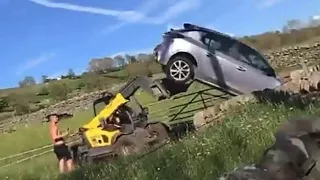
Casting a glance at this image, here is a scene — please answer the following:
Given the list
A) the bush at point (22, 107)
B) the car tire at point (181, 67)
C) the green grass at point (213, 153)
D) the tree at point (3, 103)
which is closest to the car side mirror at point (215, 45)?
the car tire at point (181, 67)

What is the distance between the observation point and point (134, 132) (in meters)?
13.8

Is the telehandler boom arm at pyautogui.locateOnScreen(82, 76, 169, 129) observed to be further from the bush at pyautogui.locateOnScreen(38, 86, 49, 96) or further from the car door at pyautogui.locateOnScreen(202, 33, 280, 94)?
the bush at pyautogui.locateOnScreen(38, 86, 49, 96)

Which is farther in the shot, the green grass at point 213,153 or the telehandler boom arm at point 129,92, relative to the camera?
the telehandler boom arm at point 129,92

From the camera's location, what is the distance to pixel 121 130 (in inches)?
554

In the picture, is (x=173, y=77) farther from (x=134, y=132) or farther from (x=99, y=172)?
(x=99, y=172)

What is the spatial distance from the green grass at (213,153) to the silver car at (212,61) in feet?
17.9

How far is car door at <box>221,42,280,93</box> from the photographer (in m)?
15.2

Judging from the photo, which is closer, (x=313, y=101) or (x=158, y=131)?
(x=313, y=101)

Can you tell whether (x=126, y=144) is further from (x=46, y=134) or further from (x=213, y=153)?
(x=46, y=134)

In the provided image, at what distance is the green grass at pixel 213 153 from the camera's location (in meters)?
6.99

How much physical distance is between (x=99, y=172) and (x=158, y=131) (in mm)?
4904

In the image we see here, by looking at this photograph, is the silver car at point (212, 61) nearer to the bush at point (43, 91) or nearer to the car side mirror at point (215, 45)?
the car side mirror at point (215, 45)

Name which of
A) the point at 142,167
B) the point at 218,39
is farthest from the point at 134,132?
the point at 142,167

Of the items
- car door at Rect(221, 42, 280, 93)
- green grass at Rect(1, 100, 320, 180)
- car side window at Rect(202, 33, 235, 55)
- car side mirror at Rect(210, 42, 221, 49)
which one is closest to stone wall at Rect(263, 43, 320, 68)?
car door at Rect(221, 42, 280, 93)
